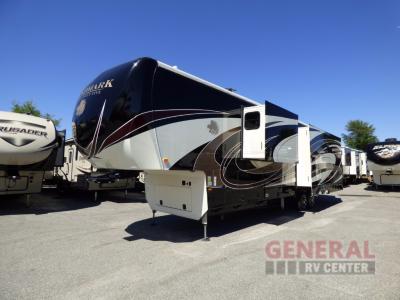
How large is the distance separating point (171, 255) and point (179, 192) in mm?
1569

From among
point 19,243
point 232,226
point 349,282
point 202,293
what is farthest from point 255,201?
point 19,243

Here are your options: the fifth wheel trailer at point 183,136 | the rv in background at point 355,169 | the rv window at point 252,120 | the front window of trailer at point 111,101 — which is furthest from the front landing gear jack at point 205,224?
the rv in background at point 355,169

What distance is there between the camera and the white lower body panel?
601cm

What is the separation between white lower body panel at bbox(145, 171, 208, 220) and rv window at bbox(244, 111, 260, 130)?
6.07 feet

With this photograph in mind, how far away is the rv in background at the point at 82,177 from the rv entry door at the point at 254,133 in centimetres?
575

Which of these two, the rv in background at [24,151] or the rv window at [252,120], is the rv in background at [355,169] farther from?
the rv in background at [24,151]

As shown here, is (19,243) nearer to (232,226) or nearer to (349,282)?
(232,226)

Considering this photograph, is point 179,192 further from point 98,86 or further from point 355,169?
point 355,169

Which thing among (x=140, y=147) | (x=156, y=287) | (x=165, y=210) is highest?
(x=140, y=147)

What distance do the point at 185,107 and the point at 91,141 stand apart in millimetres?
1884

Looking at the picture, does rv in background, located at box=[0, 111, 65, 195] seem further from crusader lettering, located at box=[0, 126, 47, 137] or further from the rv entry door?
the rv entry door

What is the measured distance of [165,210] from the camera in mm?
6742

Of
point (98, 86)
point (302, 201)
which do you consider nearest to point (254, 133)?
point (98, 86)

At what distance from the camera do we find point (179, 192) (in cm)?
641
